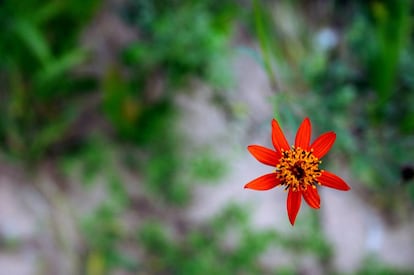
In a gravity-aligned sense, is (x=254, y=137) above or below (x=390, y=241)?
above

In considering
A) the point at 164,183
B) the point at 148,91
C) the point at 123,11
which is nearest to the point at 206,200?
the point at 164,183

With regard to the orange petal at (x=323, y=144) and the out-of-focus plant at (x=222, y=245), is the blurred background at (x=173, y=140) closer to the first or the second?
the out-of-focus plant at (x=222, y=245)

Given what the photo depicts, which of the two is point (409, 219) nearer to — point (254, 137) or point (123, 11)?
point (254, 137)

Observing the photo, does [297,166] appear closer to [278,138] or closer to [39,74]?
[278,138]

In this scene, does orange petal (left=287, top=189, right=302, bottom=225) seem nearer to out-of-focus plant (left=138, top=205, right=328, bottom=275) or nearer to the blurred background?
the blurred background

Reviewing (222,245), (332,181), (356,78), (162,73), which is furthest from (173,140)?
(332,181)

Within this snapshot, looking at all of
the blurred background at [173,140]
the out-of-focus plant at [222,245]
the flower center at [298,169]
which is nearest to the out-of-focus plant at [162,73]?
the blurred background at [173,140]
